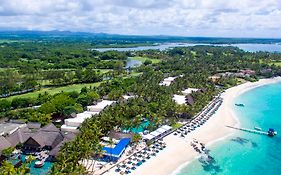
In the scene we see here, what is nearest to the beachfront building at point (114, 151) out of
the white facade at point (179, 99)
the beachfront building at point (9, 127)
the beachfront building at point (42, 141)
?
the beachfront building at point (42, 141)

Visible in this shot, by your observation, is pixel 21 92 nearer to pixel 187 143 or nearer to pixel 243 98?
pixel 187 143

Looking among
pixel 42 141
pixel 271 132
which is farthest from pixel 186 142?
pixel 42 141

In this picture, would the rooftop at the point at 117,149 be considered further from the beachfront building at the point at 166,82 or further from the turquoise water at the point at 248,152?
the beachfront building at the point at 166,82

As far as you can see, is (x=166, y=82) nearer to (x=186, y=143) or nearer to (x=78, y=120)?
(x=78, y=120)

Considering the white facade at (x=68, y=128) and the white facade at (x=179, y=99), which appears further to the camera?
the white facade at (x=179, y=99)

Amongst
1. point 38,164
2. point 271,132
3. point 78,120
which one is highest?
point 78,120

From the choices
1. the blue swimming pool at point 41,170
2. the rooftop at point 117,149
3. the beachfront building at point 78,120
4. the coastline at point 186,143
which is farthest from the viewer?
the beachfront building at point 78,120

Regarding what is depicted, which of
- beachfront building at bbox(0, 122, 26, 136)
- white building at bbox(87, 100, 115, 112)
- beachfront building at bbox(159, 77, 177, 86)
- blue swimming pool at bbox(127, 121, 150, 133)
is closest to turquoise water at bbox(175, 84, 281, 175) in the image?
blue swimming pool at bbox(127, 121, 150, 133)
